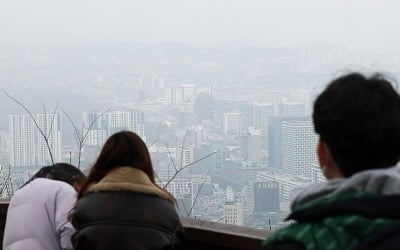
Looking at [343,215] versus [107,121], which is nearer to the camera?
[343,215]

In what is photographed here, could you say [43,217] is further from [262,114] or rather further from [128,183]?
[262,114]

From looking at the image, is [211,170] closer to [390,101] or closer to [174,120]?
[174,120]

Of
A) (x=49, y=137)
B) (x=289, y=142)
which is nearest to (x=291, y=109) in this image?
(x=289, y=142)

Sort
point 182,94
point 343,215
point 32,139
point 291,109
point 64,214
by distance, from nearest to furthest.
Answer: point 343,215
point 64,214
point 291,109
point 32,139
point 182,94

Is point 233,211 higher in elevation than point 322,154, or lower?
lower

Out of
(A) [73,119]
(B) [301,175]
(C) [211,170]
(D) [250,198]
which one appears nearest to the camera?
(B) [301,175]

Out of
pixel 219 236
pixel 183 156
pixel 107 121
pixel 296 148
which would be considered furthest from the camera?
pixel 107 121

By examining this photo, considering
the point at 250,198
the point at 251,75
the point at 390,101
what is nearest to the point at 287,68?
the point at 251,75
